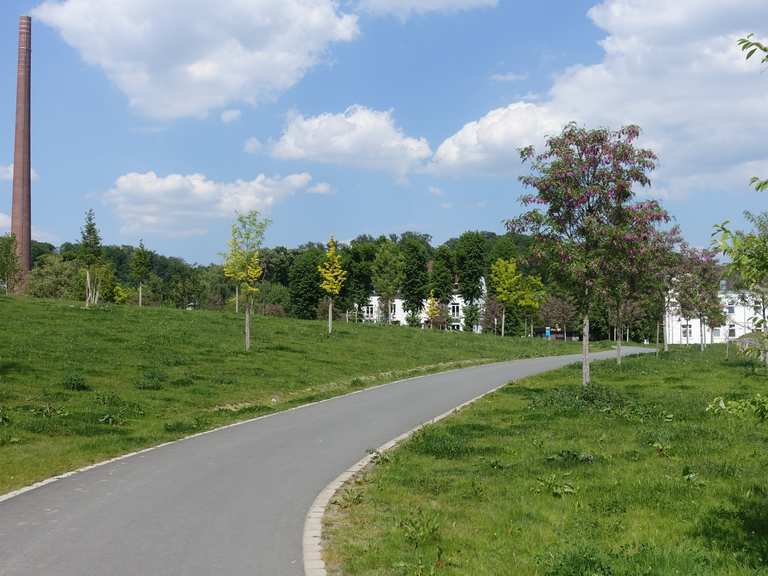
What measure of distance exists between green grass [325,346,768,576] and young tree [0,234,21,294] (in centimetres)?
4835

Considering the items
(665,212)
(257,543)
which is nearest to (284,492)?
(257,543)

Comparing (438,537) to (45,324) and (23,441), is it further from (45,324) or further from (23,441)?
(45,324)

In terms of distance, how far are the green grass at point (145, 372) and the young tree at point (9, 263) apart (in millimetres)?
18169

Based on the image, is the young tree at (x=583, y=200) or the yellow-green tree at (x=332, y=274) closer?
the young tree at (x=583, y=200)

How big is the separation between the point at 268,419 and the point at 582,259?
959 centimetres

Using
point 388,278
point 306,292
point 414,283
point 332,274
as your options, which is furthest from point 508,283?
point 306,292

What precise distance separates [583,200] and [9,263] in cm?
4808

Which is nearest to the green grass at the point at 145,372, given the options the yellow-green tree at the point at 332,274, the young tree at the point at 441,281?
the yellow-green tree at the point at 332,274

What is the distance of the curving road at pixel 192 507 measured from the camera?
654cm

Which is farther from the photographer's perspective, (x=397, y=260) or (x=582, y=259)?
(x=397, y=260)

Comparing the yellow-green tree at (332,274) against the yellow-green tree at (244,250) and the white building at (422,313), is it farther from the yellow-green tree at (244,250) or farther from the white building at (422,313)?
the white building at (422,313)

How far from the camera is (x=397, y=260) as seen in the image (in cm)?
7594

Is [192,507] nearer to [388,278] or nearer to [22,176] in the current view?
[22,176]

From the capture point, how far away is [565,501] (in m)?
8.40
